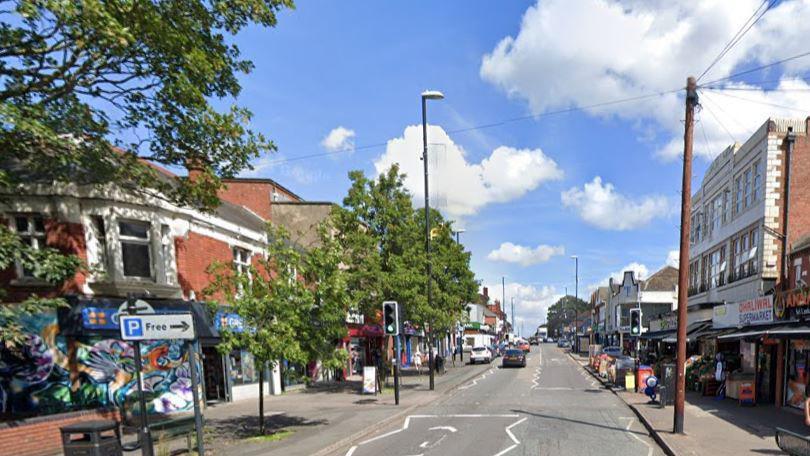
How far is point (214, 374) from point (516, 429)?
38.2 feet

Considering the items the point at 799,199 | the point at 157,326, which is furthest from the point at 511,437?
the point at 799,199

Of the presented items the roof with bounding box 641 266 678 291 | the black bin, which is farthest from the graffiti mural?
the roof with bounding box 641 266 678 291

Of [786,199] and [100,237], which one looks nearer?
[100,237]

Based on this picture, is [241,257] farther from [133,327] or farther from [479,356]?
[479,356]

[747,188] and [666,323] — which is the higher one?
[747,188]

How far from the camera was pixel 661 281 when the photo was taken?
184 feet

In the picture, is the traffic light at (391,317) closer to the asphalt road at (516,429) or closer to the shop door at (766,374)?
the asphalt road at (516,429)

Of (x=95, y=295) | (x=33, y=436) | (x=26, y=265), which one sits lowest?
(x=33, y=436)

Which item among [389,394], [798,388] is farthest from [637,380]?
[389,394]

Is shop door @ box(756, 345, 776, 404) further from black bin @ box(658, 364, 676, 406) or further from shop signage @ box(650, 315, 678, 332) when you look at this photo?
shop signage @ box(650, 315, 678, 332)

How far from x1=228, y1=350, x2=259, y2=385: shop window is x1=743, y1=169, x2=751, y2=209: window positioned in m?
23.4

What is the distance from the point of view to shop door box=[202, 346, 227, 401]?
57.0 feet

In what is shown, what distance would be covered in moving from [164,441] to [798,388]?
57.2 ft

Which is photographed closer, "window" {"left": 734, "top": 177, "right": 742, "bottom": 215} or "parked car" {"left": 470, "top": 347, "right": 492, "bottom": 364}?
"window" {"left": 734, "top": 177, "right": 742, "bottom": 215}
